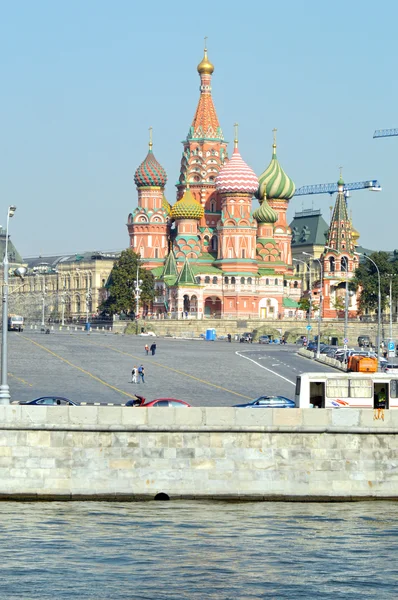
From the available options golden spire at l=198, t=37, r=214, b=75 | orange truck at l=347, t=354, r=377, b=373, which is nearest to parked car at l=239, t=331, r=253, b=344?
golden spire at l=198, t=37, r=214, b=75

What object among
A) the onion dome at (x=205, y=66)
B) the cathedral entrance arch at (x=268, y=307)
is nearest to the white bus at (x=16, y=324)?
the cathedral entrance arch at (x=268, y=307)

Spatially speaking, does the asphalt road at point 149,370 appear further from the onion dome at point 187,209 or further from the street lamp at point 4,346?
the onion dome at point 187,209

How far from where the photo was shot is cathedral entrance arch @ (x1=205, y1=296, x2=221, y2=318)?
16475 cm

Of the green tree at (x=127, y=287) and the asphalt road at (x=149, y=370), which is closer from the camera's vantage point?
the asphalt road at (x=149, y=370)

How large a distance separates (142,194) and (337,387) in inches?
5334

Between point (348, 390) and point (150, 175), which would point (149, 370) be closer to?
point (348, 390)

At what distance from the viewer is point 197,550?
1214 inches

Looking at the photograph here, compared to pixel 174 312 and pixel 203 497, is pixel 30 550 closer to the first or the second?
pixel 203 497

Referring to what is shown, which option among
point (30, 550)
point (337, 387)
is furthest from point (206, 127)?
point (30, 550)

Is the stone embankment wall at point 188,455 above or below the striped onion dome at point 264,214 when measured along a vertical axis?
below

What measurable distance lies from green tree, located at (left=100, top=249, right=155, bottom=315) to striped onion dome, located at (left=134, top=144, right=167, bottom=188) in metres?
13.0

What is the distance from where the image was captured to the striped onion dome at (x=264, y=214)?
17488 cm

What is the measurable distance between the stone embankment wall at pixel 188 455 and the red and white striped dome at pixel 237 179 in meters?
132

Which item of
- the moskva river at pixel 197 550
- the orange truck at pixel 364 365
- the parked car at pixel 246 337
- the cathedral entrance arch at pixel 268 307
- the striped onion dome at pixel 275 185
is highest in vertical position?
the striped onion dome at pixel 275 185
